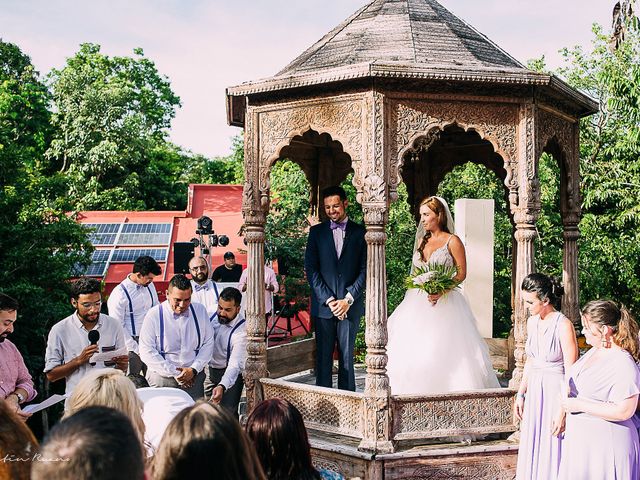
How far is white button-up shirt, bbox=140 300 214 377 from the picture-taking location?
6.16 m

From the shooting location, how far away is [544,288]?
529 centimetres

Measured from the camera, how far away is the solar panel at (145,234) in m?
22.4

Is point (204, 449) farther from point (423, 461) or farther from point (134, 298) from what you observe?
point (134, 298)

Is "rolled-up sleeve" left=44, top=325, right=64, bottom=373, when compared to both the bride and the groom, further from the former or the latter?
the bride

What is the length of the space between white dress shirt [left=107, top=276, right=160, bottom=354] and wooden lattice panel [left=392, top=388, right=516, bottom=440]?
361cm

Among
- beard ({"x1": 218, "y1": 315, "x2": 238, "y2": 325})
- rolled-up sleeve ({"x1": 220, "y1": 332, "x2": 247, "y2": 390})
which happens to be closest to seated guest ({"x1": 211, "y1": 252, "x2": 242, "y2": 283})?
beard ({"x1": 218, "y1": 315, "x2": 238, "y2": 325})

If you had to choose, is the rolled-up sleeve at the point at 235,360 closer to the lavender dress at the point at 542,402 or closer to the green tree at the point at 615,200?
the lavender dress at the point at 542,402

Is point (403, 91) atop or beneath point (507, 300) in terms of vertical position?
atop

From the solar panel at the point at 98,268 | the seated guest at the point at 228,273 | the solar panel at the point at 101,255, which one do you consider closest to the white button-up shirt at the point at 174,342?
the seated guest at the point at 228,273

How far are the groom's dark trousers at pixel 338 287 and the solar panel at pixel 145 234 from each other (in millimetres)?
16277

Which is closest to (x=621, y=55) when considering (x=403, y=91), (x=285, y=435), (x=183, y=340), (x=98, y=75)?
(x=403, y=91)

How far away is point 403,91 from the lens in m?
6.11

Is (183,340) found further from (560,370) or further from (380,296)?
(560,370)

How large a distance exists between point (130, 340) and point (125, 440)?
6.23 metres
